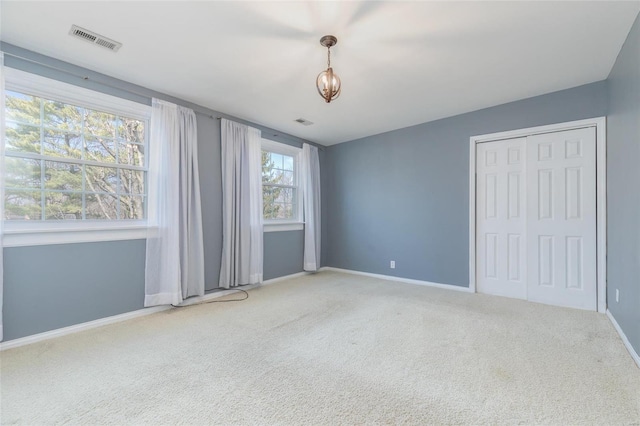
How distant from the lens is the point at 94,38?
2.27 meters

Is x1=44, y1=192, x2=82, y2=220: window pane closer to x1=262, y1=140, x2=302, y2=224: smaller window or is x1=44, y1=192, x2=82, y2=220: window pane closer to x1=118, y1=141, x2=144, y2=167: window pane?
x1=118, y1=141, x2=144, y2=167: window pane

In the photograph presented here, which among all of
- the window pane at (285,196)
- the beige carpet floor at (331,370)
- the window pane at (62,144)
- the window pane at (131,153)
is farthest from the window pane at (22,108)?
the window pane at (285,196)

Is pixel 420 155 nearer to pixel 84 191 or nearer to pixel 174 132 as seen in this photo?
pixel 174 132

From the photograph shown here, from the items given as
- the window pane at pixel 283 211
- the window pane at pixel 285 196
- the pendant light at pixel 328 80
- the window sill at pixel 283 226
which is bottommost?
the window sill at pixel 283 226

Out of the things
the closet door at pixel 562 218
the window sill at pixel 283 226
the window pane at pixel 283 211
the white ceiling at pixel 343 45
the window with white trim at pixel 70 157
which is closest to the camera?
the white ceiling at pixel 343 45

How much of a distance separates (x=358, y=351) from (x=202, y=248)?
7.48ft

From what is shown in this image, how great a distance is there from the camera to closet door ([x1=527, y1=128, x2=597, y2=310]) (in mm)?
3152

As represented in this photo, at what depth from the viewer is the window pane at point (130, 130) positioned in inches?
120

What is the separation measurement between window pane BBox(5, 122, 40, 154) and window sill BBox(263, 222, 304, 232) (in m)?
2.72

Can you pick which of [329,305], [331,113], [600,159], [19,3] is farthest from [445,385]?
[19,3]

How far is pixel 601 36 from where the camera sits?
2.26 meters

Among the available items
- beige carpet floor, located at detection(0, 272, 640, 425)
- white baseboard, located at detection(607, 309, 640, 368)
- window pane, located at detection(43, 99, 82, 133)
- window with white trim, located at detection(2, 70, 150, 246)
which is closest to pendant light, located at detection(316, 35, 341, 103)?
beige carpet floor, located at detection(0, 272, 640, 425)

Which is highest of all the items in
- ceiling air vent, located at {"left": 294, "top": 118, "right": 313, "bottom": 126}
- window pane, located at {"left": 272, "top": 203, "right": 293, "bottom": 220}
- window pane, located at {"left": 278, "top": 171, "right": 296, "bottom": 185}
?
ceiling air vent, located at {"left": 294, "top": 118, "right": 313, "bottom": 126}

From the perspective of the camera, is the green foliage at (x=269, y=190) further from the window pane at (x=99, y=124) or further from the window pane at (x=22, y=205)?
the window pane at (x=22, y=205)
